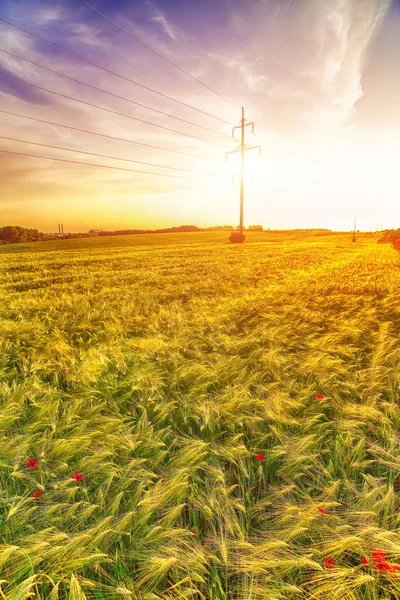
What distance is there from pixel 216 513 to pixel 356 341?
11.7 feet

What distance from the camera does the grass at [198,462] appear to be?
148cm

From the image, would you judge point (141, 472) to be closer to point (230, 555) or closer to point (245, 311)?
point (230, 555)

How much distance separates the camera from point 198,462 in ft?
7.32

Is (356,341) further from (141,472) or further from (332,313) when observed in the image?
(141,472)

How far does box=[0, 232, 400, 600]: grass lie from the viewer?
58.3 inches

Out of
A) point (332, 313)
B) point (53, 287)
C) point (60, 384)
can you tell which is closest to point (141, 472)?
point (60, 384)

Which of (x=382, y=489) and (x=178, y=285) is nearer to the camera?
(x=382, y=489)

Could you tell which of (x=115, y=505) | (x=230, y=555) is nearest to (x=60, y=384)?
(x=115, y=505)

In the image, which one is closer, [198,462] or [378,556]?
[378,556]

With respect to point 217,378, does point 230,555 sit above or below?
below

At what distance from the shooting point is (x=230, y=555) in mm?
1588

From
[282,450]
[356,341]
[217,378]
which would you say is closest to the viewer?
[282,450]

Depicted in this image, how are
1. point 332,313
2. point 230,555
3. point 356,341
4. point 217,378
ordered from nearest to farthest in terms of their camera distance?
point 230,555
point 217,378
point 356,341
point 332,313

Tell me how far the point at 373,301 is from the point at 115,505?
706 cm
